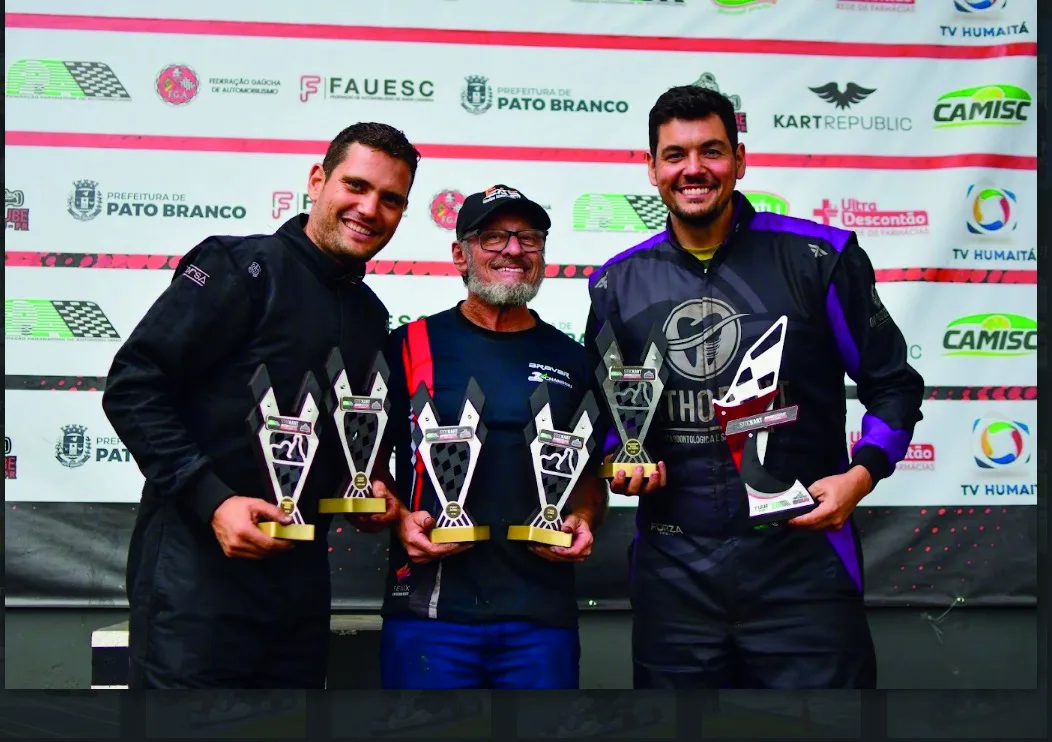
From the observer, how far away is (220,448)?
82.0 inches

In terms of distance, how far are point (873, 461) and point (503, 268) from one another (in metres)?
0.91

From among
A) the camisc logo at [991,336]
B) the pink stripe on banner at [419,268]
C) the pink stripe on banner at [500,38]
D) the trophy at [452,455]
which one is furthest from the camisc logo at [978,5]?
the trophy at [452,455]

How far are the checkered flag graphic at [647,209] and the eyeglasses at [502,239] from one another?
92cm

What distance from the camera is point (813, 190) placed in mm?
3094

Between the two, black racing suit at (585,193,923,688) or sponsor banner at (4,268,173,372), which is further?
sponsor banner at (4,268,173,372)

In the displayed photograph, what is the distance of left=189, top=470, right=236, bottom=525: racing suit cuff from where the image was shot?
1.94 meters

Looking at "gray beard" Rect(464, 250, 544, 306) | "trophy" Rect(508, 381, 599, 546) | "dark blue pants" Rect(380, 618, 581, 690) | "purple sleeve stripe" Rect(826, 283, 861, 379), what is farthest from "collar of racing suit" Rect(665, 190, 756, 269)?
"dark blue pants" Rect(380, 618, 581, 690)

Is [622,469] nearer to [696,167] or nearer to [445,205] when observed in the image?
[696,167]

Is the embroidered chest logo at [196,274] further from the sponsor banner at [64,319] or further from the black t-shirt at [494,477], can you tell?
the sponsor banner at [64,319]

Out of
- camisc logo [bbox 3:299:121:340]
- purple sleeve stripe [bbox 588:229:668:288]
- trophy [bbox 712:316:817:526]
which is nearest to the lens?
trophy [bbox 712:316:817:526]

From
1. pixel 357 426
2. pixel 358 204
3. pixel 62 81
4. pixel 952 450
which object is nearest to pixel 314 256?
pixel 358 204

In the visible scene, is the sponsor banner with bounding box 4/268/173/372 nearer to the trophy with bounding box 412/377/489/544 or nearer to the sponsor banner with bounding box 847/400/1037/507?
the trophy with bounding box 412/377/489/544

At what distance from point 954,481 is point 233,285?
7.51 feet

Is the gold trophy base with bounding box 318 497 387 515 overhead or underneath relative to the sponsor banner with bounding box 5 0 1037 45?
underneath
